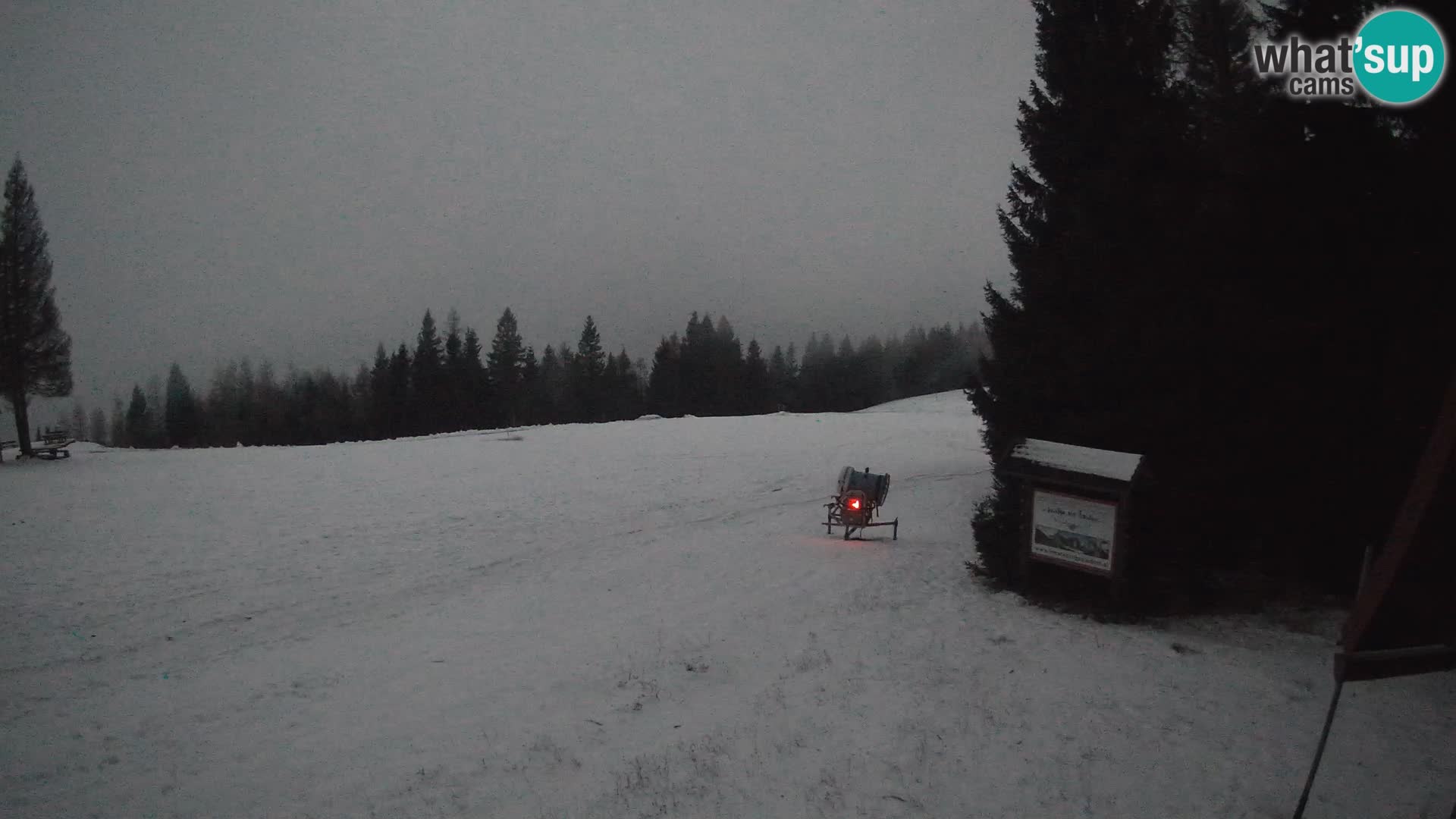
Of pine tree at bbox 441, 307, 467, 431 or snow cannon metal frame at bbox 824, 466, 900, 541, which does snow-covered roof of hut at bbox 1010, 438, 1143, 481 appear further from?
pine tree at bbox 441, 307, 467, 431

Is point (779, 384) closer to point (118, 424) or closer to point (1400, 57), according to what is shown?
point (1400, 57)

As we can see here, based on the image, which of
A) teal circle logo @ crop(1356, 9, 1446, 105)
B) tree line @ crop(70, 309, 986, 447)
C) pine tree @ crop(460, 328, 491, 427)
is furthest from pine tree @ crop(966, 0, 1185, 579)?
pine tree @ crop(460, 328, 491, 427)

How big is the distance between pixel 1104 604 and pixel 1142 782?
5.26 metres

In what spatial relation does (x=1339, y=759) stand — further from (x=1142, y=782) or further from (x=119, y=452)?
(x=119, y=452)

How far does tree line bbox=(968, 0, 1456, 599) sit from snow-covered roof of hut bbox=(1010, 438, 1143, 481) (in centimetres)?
55

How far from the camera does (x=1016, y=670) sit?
363 inches

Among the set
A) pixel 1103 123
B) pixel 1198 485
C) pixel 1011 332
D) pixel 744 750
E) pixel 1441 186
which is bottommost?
pixel 744 750

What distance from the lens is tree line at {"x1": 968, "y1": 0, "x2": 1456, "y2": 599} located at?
30.0 ft

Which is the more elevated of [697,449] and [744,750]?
[697,449]

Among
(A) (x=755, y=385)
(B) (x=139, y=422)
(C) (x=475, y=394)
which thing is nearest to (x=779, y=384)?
(A) (x=755, y=385)

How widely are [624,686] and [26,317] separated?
40.7 meters

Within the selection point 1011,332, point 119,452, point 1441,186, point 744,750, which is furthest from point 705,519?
point 119,452

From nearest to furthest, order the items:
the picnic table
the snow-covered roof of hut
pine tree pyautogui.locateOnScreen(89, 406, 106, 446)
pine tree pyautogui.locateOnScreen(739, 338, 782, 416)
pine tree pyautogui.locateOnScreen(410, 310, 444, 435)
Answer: the snow-covered roof of hut
the picnic table
pine tree pyautogui.locateOnScreen(410, 310, 444, 435)
pine tree pyautogui.locateOnScreen(739, 338, 782, 416)
pine tree pyautogui.locateOnScreen(89, 406, 106, 446)

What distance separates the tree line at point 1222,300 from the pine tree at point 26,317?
1751 inches
